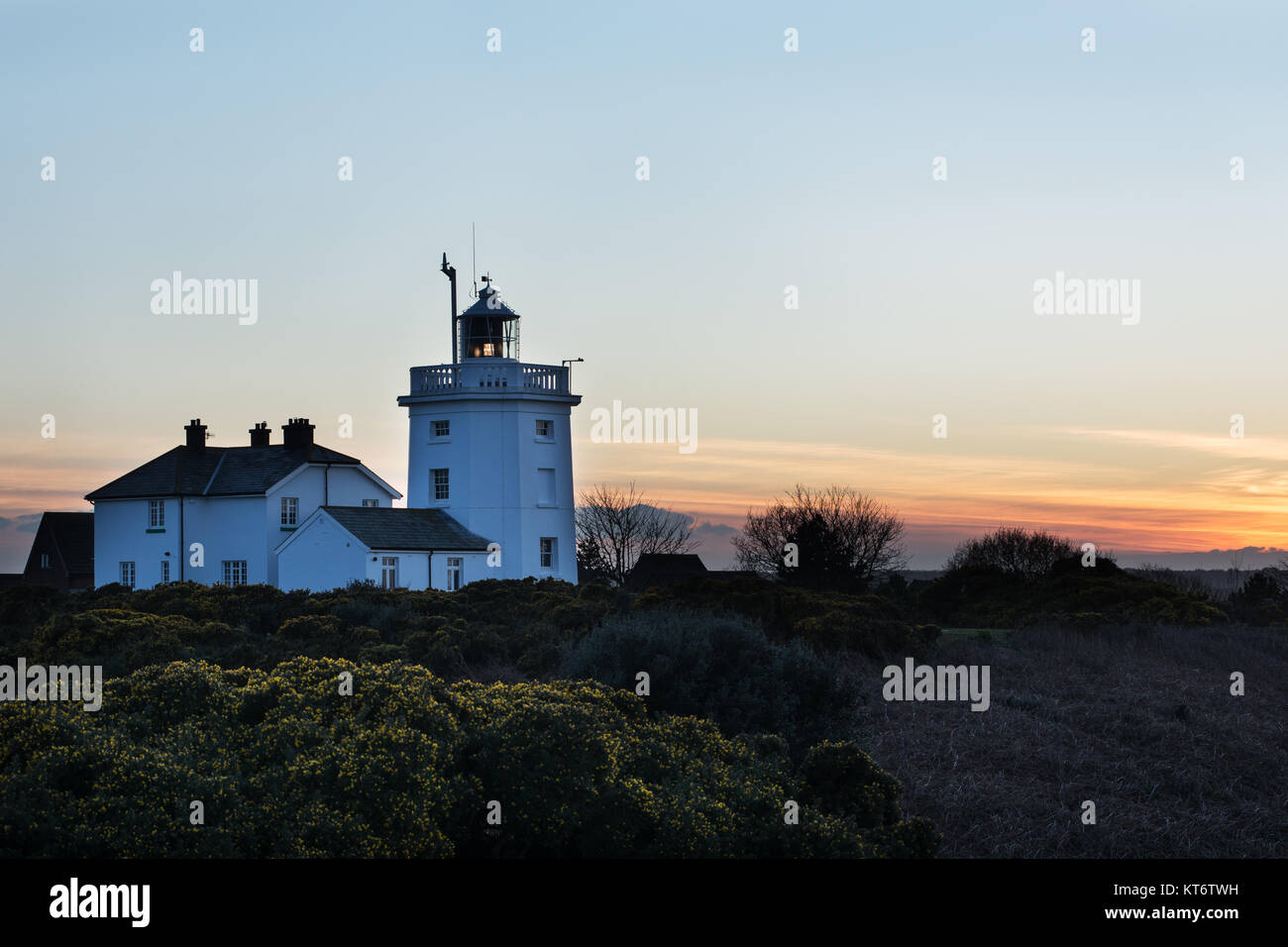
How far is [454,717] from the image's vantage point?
33.0 feet

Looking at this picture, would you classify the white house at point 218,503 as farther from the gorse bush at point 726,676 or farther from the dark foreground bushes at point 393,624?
the gorse bush at point 726,676

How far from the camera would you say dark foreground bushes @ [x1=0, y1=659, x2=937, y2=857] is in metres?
8.14

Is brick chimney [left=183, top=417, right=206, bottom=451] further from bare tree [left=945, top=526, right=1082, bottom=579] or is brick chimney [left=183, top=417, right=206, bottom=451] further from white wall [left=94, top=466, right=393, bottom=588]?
bare tree [left=945, top=526, right=1082, bottom=579]

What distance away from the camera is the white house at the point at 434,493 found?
4322 centimetres

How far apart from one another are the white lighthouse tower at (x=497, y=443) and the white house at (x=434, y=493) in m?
0.03

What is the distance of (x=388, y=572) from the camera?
134ft

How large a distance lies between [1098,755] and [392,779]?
35.5ft

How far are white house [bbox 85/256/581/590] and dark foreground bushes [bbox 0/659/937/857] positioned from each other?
104 feet

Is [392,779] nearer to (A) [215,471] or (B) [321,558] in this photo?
(B) [321,558]

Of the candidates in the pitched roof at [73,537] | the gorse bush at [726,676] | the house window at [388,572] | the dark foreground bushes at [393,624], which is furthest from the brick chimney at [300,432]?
the gorse bush at [726,676]

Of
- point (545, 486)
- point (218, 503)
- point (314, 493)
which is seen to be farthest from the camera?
point (314, 493)

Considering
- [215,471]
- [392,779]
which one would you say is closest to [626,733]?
[392,779]
